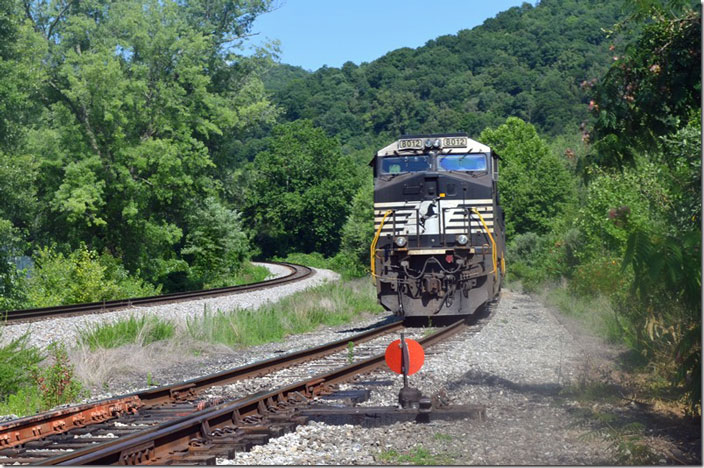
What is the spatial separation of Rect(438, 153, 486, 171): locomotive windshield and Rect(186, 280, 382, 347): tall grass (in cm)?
525

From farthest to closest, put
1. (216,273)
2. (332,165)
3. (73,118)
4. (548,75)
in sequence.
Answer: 1. (548,75)
2. (332,165)
3. (216,273)
4. (73,118)

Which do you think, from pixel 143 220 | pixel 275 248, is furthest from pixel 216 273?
pixel 275 248

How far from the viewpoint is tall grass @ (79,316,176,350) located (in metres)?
13.5

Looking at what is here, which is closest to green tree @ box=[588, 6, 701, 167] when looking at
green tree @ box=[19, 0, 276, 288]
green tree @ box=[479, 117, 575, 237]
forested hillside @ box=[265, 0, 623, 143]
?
green tree @ box=[19, 0, 276, 288]

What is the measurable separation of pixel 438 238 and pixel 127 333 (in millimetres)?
6858

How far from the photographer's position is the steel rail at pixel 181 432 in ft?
19.1

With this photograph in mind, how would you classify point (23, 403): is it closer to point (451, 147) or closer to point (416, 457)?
point (416, 457)

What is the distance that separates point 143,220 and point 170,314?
13.8 meters

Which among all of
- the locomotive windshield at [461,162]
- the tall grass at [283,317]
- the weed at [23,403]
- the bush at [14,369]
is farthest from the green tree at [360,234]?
the weed at [23,403]

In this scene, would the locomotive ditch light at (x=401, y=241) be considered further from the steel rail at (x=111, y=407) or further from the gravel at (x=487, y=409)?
the steel rail at (x=111, y=407)

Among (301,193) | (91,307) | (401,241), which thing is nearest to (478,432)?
(401,241)

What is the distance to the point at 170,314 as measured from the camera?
19.7 meters

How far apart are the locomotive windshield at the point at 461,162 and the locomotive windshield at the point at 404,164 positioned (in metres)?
0.37

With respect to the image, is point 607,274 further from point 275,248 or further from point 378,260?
point 275,248
